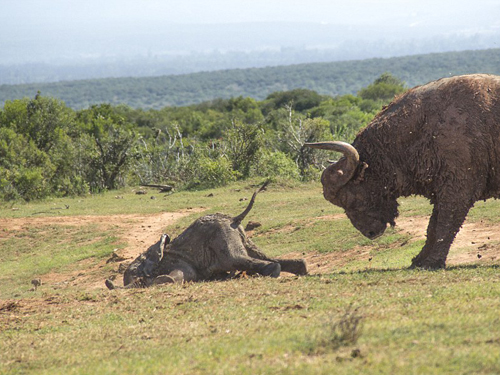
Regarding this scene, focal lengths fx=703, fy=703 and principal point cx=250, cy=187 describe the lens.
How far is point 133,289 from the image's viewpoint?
1030 centimetres

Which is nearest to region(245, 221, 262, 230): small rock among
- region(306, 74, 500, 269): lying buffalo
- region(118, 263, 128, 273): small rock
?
region(118, 263, 128, 273): small rock

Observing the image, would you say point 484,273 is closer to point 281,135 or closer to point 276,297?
point 276,297

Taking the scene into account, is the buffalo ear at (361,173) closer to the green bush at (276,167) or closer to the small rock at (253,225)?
the small rock at (253,225)

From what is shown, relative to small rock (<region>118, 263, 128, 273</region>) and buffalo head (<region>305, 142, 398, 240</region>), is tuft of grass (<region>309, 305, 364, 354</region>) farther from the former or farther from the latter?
small rock (<region>118, 263, 128, 273</region>)

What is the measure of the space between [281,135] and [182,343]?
29.1m

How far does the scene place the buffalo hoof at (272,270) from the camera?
10.6 m

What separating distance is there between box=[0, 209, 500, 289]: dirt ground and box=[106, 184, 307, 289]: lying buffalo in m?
1.65

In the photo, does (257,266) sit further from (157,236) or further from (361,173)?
(157,236)

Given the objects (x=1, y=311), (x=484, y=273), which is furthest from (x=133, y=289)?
(x=484, y=273)

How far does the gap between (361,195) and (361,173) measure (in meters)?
0.35

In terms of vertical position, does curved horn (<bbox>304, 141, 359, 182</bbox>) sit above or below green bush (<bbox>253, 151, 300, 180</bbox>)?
above

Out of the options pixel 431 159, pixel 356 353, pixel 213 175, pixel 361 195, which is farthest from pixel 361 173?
pixel 213 175

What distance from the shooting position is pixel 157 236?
58.6ft

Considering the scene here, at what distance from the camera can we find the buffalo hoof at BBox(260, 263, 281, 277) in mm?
10586
